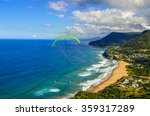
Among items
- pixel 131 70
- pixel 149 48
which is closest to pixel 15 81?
pixel 131 70

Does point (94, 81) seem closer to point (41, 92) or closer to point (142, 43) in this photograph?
point (41, 92)

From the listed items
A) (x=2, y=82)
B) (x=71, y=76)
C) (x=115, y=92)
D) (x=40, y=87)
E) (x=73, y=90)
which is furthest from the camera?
(x=71, y=76)

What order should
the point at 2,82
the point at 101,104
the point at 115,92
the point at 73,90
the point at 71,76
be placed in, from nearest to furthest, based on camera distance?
the point at 101,104 < the point at 115,92 < the point at 73,90 < the point at 2,82 < the point at 71,76

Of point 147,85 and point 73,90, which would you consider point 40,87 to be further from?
point 147,85

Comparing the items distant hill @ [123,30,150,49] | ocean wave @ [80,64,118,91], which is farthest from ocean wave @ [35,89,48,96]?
distant hill @ [123,30,150,49]

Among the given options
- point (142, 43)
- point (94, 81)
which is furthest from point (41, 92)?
point (142, 43)

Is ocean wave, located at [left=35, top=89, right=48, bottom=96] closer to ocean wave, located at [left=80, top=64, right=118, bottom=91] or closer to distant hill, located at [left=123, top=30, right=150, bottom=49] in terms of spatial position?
ocean wave, located at [left=80, top=64, right=118, bottom=91]

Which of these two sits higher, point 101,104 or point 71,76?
point 101,104

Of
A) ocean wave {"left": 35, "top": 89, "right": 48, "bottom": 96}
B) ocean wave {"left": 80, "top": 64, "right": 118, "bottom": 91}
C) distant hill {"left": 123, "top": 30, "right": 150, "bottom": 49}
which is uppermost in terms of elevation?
distant hill {"left": 123, "top": 30, "right": 150, "bottom": 49}

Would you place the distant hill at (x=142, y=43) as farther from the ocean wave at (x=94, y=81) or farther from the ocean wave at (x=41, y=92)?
the ocean wave at (x=41, y=92)

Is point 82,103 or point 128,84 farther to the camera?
point 128,84

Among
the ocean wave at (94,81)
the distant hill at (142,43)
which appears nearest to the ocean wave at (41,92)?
the ocean wave at (94,81)
